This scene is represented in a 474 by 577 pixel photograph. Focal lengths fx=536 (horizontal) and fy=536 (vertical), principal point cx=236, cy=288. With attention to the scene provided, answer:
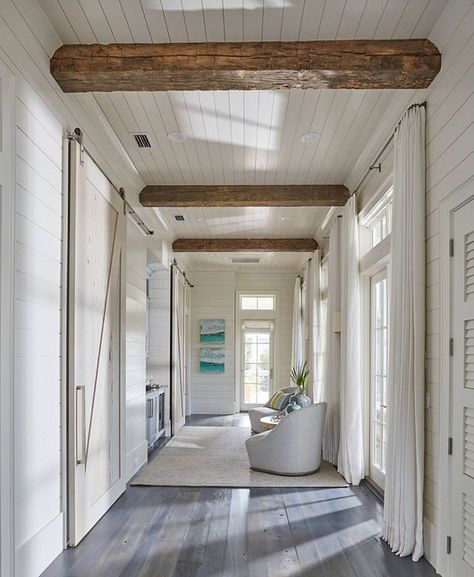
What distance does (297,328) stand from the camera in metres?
10.9

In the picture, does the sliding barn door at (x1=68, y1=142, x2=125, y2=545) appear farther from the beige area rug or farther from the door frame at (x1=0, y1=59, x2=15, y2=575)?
the door frame at (x1=0, y1=59, x2=15, y2=575)

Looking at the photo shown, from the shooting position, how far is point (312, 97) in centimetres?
387

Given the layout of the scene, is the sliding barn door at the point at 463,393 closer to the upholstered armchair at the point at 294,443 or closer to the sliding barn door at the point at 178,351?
the upholstered armchair at the point at 294,443

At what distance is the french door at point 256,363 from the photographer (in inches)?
467

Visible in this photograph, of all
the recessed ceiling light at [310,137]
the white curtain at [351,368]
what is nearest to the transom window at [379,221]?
the white curtain at [351,368]

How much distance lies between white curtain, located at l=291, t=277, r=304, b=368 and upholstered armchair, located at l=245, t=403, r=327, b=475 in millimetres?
4725

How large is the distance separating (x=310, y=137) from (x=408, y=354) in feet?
6.92

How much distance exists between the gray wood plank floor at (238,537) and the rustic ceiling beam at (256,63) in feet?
9.54

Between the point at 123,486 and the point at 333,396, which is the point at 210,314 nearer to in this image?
the point at 333,396

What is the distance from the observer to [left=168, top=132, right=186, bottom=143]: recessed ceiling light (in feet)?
14.9

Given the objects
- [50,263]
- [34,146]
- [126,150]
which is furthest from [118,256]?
[34,146]

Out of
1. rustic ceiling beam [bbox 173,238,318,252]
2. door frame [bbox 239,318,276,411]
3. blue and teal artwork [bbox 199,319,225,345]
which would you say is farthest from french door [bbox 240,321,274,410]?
rustic ceiling beam [bbox 173,238,318,252]

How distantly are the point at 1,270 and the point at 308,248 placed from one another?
21.5 ft

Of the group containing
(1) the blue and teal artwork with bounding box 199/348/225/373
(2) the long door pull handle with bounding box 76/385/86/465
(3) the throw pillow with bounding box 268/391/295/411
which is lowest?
(3) the throw pillow with bounding box 268/391/295/411
